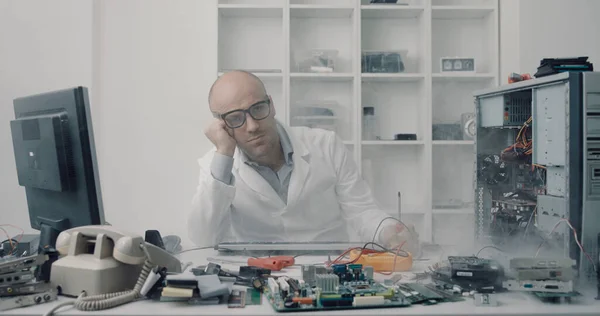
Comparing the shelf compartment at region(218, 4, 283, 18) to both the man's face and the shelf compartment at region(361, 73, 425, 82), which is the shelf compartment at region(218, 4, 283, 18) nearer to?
the shelf compartment at region(361, 73, 425, 82)

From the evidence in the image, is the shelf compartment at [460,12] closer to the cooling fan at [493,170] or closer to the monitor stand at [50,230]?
the cooling fan at [493,170]

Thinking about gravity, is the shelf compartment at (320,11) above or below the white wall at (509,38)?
above

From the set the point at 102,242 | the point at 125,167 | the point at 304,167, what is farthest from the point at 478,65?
the point at 102,242

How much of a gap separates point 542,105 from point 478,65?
1931 millimetres

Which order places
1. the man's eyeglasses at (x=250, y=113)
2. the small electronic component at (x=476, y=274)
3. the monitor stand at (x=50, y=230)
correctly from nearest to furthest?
the small electronic component at (x=476, y=274)
the monitor stand at (x=50, y=230)
the man's eyeglasses at (x=250, y=113)

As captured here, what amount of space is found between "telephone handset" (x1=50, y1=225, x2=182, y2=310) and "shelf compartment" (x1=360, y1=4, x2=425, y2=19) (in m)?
2.29

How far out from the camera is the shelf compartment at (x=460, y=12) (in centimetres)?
299

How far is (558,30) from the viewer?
2.79 m

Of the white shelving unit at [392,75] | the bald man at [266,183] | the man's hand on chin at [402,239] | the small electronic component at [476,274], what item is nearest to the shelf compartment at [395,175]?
the white shelving unit at [392,75]

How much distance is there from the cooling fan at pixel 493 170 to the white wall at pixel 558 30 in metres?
1.45

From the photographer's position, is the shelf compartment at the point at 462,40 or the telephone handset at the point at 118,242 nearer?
the telephone handset at the point at 118,242

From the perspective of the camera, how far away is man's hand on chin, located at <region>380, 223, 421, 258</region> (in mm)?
1438

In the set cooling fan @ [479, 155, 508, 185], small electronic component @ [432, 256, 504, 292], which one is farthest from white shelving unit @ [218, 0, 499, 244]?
small electronic component @ [432, 256, 504, 292]

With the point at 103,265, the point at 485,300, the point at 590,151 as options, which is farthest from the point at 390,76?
the point at 103,265
